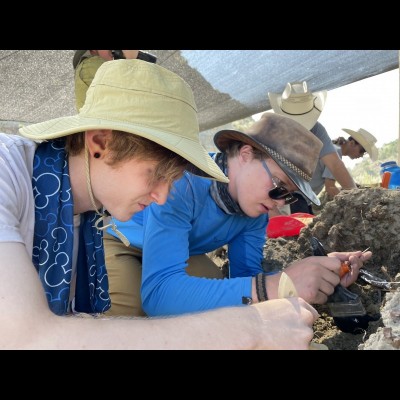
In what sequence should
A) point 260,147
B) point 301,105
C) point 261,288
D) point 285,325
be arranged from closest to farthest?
point 285,325
point 261,288
point 260,147
point 301,105

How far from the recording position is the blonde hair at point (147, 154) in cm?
131

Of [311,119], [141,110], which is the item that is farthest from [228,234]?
[311,119]

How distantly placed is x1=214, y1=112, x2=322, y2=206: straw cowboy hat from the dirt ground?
55 cm

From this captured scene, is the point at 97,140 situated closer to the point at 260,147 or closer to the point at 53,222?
the point at 53,222

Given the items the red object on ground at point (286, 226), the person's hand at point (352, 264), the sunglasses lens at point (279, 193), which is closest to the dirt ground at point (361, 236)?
the person's hand at point (352, 264)

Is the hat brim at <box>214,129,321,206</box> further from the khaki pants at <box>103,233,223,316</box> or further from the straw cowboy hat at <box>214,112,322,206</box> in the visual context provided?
the khaki pants at <box>103,233,223,316</box>

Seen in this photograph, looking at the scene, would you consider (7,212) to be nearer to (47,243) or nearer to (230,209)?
(47,243)

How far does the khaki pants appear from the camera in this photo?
2316 millimetres

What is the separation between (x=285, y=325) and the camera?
1169mm

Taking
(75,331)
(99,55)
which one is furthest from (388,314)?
(99,55)

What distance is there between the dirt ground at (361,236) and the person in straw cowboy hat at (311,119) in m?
1.48

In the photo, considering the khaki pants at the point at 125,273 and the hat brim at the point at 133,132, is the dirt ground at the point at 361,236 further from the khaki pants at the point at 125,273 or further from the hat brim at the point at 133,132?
the hat brim at the point at 133,132

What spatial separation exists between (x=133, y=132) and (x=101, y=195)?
0.91 ft

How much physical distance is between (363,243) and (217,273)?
0.81 meters
